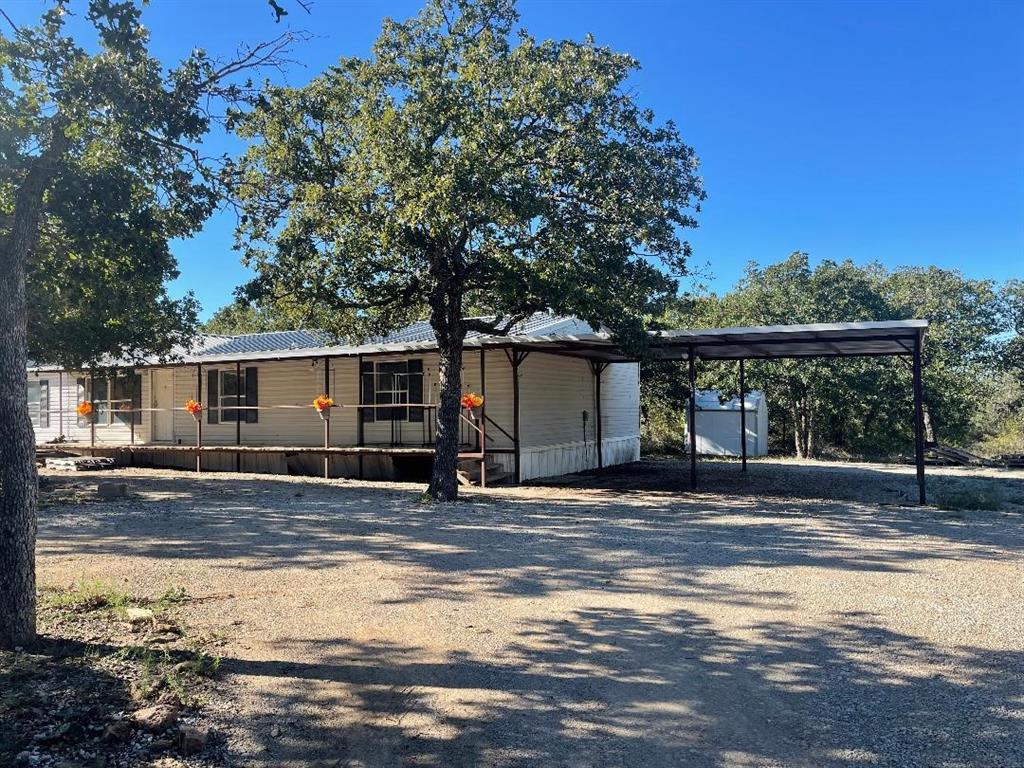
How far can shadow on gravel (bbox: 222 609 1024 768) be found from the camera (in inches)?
128

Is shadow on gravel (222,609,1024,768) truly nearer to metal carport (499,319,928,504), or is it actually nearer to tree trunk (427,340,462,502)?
tree trunk (427,340,462,502)

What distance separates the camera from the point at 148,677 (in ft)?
13.1

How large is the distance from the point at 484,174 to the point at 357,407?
7.55 m

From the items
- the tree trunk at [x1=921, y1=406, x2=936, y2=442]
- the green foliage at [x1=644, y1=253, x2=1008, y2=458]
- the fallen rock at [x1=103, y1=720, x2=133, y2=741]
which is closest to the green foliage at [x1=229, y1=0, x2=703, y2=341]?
the fallen rock at [x1=103, y1=720, x2=133, y2=741]

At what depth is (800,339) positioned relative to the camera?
1261 cm

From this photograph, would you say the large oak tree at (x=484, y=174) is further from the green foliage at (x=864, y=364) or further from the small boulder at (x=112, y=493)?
the green foliage at (x=864, y=364)

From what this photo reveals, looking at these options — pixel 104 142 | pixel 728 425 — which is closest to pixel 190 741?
pixel 104 142

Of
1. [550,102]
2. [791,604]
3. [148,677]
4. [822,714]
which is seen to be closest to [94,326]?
[550,102]

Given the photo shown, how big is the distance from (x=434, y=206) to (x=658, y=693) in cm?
685

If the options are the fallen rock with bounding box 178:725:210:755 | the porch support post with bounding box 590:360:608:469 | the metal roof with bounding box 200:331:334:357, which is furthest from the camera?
the porch support post with bounding box 590:360:608:469

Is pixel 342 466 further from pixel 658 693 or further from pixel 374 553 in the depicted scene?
pixel 658 693

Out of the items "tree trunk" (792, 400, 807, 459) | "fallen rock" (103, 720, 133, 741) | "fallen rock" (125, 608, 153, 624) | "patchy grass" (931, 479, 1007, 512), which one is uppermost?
"tree trunk" (792, 400, 807, 459)

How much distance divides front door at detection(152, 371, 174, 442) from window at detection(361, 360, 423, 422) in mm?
6633

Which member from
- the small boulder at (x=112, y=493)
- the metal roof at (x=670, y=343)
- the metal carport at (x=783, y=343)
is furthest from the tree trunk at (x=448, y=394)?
the small boulder at (x=112, y=493)
